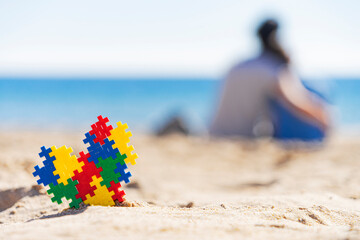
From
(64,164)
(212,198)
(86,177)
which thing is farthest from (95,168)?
(212,198)

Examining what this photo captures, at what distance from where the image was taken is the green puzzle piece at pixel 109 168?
207 cm

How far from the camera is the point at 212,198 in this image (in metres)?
2.92

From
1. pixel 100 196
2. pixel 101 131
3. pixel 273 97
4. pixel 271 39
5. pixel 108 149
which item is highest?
pixel 271 39

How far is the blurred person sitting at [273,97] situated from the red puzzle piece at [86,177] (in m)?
4.29

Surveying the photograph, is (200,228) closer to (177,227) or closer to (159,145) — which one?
(177,227)

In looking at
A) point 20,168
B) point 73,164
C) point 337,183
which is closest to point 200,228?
point 73,164

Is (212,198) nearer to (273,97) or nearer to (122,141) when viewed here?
(122,141)

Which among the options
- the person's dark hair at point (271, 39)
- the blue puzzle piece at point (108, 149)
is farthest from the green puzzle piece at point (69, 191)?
the person's dark hair at point (271, 39)

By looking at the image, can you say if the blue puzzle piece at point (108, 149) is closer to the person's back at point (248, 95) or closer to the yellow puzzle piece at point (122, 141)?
the yellow puzzle piece at point (122, 141)

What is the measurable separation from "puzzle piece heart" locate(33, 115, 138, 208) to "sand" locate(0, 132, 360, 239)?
0.38 feet

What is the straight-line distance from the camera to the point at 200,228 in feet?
5.47

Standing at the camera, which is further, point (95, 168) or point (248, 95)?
point (248, 95)

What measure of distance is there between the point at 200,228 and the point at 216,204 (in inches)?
25.4

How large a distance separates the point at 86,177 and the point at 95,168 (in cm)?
8
